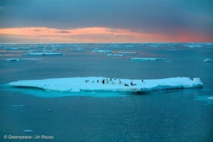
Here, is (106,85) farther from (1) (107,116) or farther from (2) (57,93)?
(1) (107,116)

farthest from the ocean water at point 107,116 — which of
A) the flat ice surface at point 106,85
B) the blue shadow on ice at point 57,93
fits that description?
the flat ice surface at point 106,85

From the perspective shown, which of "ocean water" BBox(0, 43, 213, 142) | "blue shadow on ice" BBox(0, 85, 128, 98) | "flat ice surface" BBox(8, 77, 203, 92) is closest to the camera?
"ocean water" BBox(0, 43, 213, 142)

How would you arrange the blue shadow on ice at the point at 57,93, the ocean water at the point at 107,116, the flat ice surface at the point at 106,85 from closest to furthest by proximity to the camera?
the ocean water at the point at 107,116
the blue shadow on ice at the point at 57,93
the flat ice surface at the point at 106,85

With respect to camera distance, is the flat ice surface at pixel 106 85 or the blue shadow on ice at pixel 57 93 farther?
the flat ice surface at pixel 106 85

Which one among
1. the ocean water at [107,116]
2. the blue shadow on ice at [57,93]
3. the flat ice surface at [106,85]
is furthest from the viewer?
the flat ice surface at [106,85]

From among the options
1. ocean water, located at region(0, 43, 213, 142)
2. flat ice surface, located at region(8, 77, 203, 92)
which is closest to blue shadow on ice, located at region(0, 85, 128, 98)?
ocean water, located at region(0, 43, 213, 142)

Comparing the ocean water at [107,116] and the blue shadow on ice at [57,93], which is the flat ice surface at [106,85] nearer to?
the blue shadow on ice at [57,93]

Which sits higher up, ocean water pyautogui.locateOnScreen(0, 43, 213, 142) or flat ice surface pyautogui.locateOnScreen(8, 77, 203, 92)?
flat ice surface pyautogui.locateOnScreen(8, 77, 203, 92)

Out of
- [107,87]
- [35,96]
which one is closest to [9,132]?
[35,96]

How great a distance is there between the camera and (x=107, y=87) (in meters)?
13.8

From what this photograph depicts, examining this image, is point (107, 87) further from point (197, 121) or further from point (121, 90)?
point (197, 121)

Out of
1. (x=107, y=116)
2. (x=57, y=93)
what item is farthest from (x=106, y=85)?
(x=107, y=116)

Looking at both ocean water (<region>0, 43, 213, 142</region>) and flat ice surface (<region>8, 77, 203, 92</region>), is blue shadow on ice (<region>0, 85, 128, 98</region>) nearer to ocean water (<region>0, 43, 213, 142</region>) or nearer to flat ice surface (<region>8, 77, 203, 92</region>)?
ocean water (<region>0, 43, 213, 142</region>)

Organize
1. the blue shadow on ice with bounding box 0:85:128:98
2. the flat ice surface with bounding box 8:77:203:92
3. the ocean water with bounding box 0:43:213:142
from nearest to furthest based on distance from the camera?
the ocean water with bounding box 0:43:213:142
the blue shadow on ice with bounding box 0:85:128:98
the flat ice surface with bounding box 8:77:203:92
